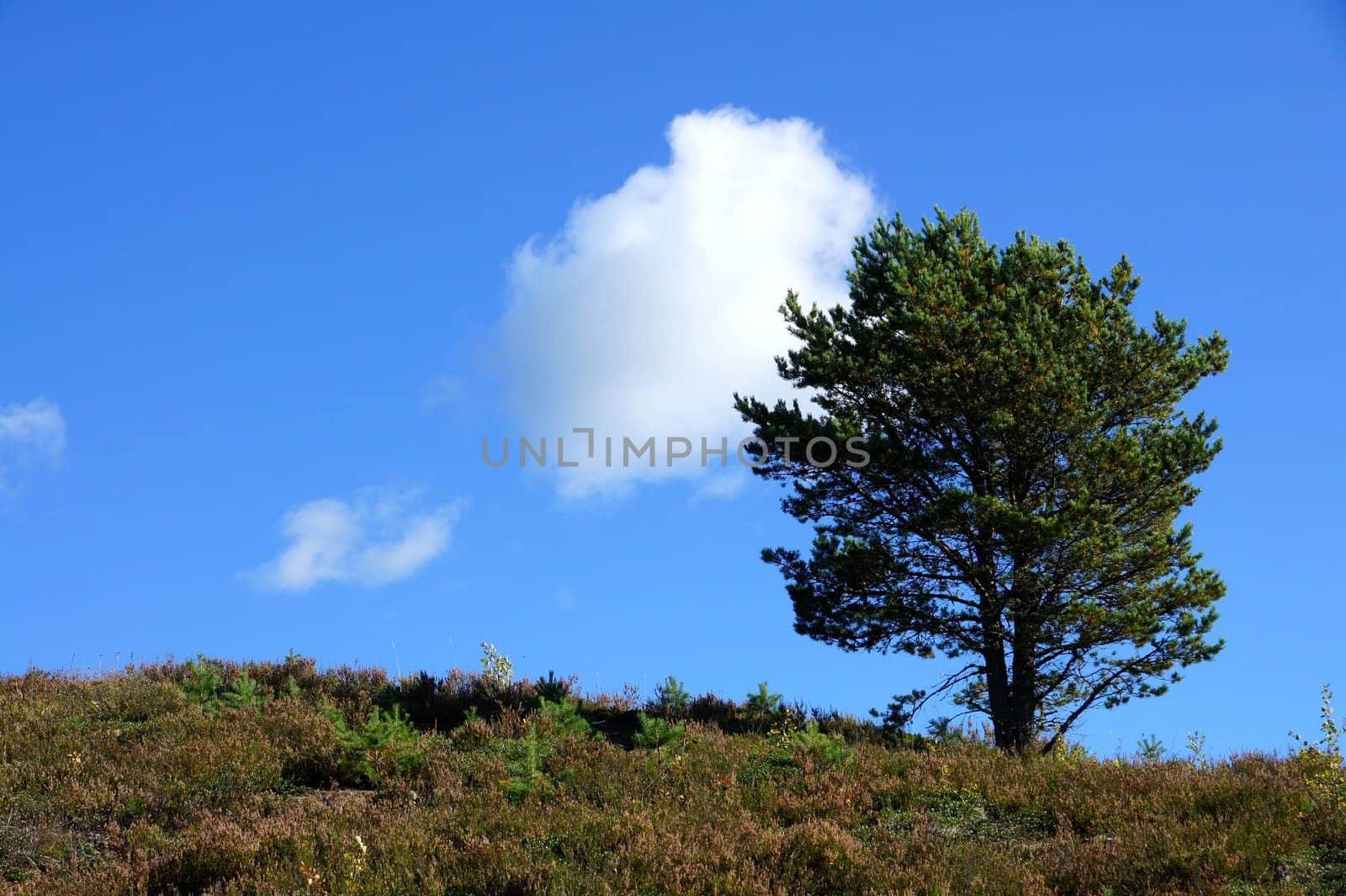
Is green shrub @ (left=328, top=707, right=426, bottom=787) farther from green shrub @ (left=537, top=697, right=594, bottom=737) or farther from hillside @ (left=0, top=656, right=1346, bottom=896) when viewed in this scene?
green shrub @ (left=537, top=697, right=594, bottom=737)

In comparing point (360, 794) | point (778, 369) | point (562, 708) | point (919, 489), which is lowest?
point (360, 794)

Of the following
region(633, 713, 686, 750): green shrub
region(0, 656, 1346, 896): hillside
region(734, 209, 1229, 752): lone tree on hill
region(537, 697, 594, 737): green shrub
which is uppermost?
region(734, 209, 1229, 752): lone tree on hill

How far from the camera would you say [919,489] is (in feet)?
55.9

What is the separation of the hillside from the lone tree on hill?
2553 mm

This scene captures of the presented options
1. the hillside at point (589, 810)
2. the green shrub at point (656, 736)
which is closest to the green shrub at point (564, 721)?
the hillside at point (589, 810)

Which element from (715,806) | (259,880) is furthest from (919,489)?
(259,880)

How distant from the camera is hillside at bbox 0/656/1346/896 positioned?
834cm

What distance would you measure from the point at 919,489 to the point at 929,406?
1.40 metres

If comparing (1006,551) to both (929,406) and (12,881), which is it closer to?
(929,406)

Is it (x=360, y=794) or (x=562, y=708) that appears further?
(x=562, y=708)

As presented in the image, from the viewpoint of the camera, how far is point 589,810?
384 inches

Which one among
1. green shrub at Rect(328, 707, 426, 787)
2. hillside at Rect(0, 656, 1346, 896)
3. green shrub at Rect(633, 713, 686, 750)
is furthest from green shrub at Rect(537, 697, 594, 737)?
green shrub at Rect(328, 707, 426, 787)

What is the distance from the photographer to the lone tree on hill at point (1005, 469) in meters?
15.8

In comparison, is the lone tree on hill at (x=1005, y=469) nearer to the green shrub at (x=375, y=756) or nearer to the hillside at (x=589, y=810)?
the hillside at (x=589, y=810)
